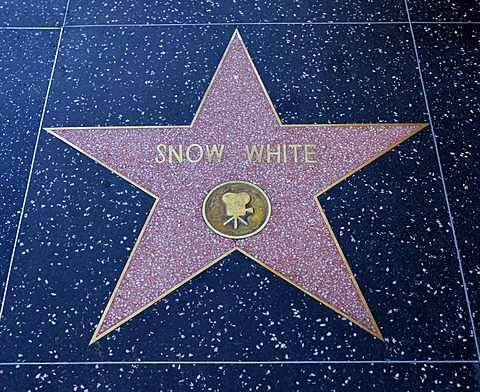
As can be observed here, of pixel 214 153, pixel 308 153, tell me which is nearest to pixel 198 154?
pixel 214 153

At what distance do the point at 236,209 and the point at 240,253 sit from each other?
124 mm

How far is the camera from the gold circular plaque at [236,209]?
1.35 meters

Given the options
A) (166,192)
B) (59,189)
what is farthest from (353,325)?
(59,189)

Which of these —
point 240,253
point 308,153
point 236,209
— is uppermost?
point 308,153

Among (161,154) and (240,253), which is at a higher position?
(161,154)

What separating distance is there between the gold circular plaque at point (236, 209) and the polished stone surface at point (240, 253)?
8 centimetres

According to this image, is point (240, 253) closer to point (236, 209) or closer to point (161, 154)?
point (236, 209)

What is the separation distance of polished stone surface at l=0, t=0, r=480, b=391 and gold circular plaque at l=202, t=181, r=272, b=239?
79mm

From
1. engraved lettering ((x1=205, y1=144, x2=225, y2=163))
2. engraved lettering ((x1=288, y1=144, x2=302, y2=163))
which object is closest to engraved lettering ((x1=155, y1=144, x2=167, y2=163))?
engraved lettering ((x1=205, y1=144, x2=225, y2=163))

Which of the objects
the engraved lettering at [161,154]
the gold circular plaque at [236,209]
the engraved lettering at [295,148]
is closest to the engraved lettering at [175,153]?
the engraved lettering at [161,154]

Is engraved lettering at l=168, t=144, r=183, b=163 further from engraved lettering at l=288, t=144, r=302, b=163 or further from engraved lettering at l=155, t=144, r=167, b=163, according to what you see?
engraved lettering at l=288, t=144, r=302, b=163

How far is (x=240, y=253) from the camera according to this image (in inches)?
52.2

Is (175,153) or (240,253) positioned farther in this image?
(175,153)

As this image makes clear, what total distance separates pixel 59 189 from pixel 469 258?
111cm
